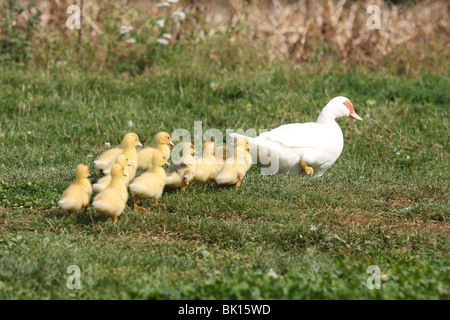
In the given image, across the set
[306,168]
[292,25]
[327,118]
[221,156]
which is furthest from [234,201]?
[292,25]

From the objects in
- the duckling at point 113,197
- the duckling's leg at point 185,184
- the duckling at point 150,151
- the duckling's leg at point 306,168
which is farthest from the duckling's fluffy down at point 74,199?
the duckling's leg at point 306,168

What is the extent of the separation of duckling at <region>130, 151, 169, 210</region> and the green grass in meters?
0.17

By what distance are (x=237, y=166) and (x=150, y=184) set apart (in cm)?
109

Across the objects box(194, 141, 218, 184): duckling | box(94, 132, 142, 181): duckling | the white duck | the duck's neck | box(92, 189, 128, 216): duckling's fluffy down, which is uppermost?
the duck's neck

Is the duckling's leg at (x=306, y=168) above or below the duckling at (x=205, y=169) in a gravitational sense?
above

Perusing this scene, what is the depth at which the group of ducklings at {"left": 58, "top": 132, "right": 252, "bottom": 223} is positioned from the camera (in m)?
5.11

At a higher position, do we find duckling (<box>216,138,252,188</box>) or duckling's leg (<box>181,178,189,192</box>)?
duckling (<box>216,138,252,188</box>)

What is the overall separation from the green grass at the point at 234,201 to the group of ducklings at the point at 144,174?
0.57 feet

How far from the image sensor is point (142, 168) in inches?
265

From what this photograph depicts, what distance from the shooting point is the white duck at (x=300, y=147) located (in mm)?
6816

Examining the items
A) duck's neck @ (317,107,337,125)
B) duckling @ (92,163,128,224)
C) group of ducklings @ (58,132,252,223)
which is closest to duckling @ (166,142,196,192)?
group of ducklings @ (58,132,252,223)

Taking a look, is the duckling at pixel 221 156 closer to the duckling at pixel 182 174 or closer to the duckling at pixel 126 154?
the duckling at pixel 182 174

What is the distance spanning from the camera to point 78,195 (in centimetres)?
512

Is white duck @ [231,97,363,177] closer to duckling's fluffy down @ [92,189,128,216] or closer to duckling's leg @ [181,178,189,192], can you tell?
duckling's leg @ [181,178,189,192]
